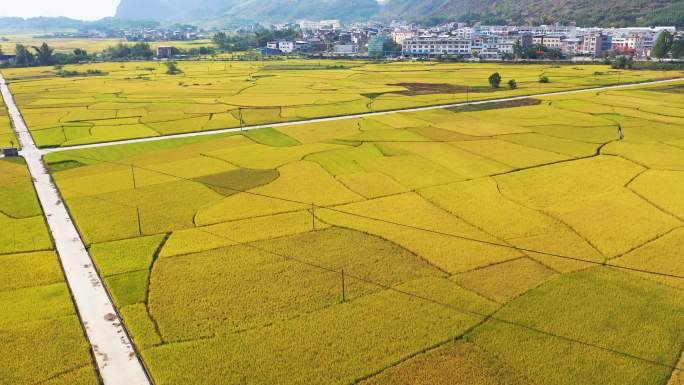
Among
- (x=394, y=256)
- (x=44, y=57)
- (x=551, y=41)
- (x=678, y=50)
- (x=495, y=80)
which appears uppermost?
(x=551, y=41)

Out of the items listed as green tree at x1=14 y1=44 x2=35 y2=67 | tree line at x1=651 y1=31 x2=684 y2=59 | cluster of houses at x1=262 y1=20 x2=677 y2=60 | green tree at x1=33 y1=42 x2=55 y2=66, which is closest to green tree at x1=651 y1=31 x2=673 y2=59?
tree line at x1=651 y1=31 x2=684 y2=59

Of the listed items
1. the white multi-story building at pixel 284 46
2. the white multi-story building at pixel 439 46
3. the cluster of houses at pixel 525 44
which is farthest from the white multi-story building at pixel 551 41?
the white multi-story building at pixel 284 46

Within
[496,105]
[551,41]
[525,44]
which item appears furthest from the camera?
[525,44]

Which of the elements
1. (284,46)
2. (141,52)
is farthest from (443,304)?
(284,46)

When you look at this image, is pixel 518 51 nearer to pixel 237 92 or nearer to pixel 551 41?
pixel 551 41

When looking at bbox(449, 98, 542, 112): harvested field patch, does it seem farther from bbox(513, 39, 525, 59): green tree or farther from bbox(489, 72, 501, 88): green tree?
bbox(513, 39, 525, 59): green tree

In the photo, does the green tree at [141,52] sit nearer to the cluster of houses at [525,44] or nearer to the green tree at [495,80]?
the cluster of houses at [525,44]
